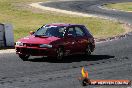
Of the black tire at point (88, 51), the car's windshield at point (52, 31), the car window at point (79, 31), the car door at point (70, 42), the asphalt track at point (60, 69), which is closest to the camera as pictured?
the asphalt track at point (60, 69)

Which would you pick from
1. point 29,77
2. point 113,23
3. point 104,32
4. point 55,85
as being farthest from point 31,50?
point 113,23

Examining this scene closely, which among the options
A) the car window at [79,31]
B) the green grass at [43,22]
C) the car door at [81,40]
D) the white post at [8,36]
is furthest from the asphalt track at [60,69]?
the green grass at [43,22]

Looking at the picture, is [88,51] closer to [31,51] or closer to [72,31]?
[72,31]

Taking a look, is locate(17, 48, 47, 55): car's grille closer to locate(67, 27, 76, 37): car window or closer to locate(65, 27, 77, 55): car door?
locate(65, 27, 77, 55): car door

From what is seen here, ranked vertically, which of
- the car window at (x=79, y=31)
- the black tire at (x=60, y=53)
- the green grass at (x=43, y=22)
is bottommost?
the green grass at (x=43, y=22)

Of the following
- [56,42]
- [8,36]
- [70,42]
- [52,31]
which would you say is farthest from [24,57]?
[8,36]

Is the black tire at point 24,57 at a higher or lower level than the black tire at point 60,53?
lower

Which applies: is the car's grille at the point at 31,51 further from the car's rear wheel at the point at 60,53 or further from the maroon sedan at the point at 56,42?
the car's rear wheel at the point at 60,53

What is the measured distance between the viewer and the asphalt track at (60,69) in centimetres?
1451

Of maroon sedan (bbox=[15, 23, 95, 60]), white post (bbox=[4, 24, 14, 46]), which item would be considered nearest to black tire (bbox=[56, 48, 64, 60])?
maroon sedan (bbox=[15, 23, 95, 60])

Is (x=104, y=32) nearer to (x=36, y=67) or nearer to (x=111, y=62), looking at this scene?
(x=111, y=62)

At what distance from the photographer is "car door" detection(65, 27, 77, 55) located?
20.5 meters

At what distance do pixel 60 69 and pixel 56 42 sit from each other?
2462 mm

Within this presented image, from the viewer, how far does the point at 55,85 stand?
14.1 meters
